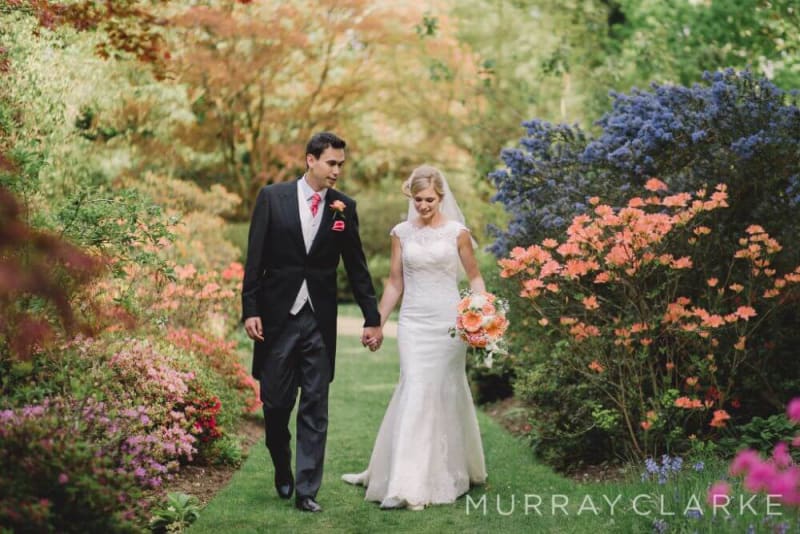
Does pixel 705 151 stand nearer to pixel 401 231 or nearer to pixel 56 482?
pixel 401 231

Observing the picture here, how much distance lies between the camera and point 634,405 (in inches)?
252

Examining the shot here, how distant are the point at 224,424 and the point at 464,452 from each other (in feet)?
7.42

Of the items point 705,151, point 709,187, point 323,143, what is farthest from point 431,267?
point 705,151

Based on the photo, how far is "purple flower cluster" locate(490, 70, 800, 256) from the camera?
6723mm

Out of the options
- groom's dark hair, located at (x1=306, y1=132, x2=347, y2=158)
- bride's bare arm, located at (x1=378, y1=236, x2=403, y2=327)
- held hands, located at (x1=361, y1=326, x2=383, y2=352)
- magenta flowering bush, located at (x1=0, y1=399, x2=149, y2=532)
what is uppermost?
groom's dark hair, located at (x1=306, y1=132, x2=347, y2=158)

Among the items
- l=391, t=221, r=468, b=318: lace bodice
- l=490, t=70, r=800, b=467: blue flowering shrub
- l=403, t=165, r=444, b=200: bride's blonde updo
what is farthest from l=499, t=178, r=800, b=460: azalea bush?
l=403, t=165, r=444, b=200: bride's blonde updo

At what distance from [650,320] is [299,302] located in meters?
2.34

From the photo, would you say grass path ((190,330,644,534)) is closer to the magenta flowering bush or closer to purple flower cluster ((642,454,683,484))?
purple flower cluster ((642,454,683,484))

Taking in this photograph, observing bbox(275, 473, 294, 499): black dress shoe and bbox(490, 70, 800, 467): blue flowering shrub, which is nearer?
bbox(275, 473, 294, 499): black dress shoe

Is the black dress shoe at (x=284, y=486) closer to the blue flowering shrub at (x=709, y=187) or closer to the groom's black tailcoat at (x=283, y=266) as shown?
the groom's black tailcoat at (x=283, y=266)

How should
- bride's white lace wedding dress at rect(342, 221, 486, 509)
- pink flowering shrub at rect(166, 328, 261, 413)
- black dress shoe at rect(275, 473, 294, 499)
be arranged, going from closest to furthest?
bride's white lace wedding dress at rect(342, 221, 486, 509) < black dress shoe at rect(275, 473, 294, 499) < pink flowering shrub at rect(166, 328, 261, 413)

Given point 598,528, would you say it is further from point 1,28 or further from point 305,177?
point 1,28

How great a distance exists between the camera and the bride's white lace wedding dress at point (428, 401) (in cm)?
583

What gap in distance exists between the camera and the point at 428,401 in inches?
235
